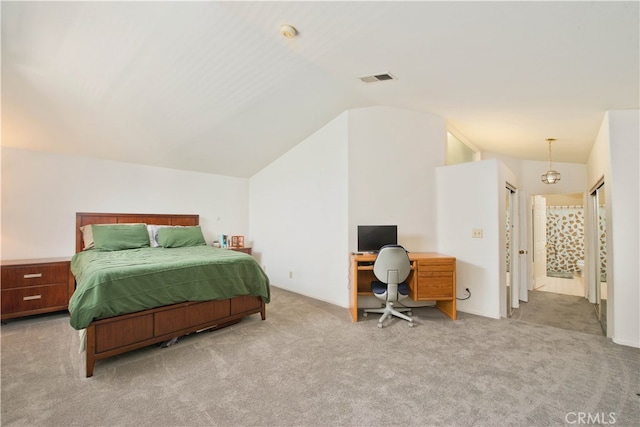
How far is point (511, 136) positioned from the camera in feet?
13.7

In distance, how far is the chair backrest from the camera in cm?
320

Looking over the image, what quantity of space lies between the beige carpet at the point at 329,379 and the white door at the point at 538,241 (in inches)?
113

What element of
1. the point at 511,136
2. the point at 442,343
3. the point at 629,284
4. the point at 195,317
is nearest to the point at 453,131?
the point at 511,136

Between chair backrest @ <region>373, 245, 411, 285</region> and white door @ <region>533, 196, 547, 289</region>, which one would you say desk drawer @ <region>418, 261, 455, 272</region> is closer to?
chair backrest @ <region>373, 245, 411, 285</region>

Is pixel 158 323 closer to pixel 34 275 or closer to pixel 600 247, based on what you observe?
pixel 34 275

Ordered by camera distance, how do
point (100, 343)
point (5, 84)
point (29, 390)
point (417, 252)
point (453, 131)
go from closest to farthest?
point (29, 390) < point (100, 343) < point (5, 84) < point (417, 252) < point (453, 131)

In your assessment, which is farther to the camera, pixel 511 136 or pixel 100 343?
pixel 511 136

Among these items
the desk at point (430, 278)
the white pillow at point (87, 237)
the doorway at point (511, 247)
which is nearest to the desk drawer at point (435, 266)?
the desk at point (430, 278)

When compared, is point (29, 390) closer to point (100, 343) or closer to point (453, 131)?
point (100, 343)

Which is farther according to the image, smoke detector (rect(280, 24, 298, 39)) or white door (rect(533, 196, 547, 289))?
white door (rect(533, 196, 547, 289))

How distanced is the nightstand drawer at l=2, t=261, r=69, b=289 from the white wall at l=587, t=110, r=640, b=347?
6.41 m

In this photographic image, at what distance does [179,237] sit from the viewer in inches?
177

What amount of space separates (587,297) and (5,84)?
8.25 meters

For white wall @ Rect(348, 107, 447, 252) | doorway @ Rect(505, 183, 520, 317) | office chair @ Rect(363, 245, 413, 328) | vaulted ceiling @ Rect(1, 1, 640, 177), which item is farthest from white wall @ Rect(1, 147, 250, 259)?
doorway @ Rect(505, 183, 520, 317)
